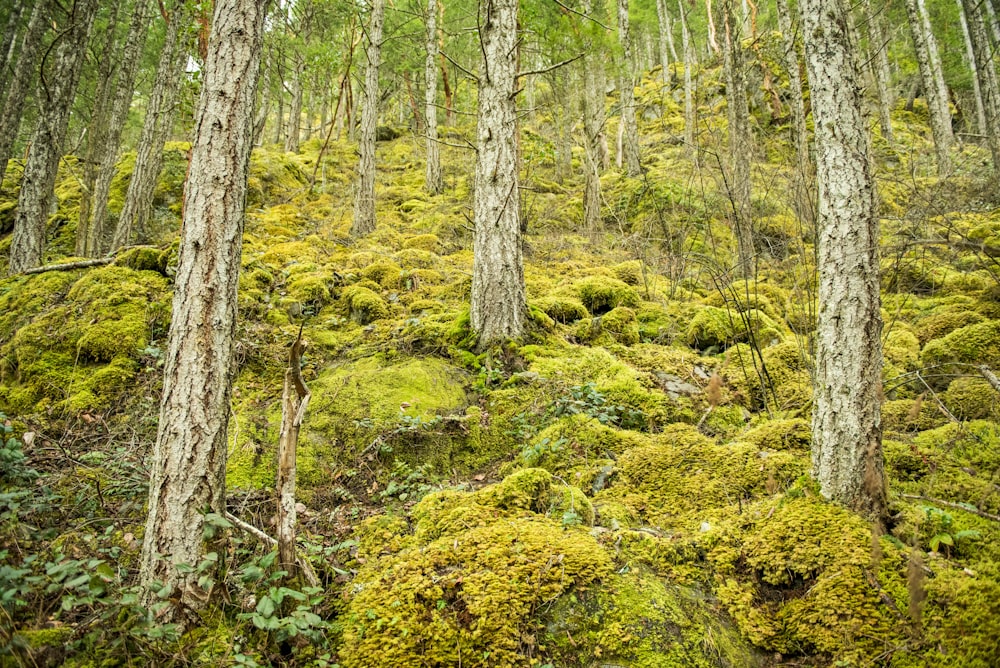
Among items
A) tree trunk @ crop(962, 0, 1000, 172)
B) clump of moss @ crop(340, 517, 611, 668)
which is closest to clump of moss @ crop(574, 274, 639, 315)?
clump of moss @ crop(340, 517, 611, 668)

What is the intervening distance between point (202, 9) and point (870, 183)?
466cm

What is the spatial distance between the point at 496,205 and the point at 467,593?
3935 millimetres

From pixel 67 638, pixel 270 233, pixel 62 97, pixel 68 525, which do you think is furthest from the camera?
pixel 270 233

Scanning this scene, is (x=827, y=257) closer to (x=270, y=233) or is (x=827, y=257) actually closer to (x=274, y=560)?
(x=274, y=560)

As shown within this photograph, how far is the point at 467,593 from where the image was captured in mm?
2373

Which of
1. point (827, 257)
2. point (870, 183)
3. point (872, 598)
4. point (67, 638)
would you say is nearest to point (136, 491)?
point (67, 638)

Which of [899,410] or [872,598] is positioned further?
[899,410]

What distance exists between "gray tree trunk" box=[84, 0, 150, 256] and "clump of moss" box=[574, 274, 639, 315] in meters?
7.89

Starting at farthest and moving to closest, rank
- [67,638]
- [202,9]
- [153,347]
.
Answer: [153,347] < [202,9] < [67,638]

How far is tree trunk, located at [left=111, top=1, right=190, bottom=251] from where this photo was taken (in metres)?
8.34

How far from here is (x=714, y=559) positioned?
266 centimetres

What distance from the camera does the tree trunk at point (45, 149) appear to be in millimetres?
6836

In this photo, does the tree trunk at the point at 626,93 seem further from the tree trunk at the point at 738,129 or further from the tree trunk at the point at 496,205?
the tree trunk at the point at 496,205

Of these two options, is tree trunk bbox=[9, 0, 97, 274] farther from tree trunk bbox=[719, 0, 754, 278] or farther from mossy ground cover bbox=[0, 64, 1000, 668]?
tree trunk bbox=[719, 0, 754, 278]
